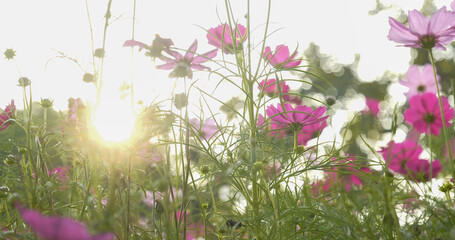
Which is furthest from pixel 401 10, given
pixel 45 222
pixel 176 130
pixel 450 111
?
pixel 45 222

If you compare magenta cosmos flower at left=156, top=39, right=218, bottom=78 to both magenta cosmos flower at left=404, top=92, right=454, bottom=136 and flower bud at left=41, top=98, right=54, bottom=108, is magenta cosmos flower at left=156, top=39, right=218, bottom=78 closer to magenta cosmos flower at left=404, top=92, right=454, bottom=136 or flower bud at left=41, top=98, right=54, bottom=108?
flower bud at left=41, top=98, right=54, bottom=108

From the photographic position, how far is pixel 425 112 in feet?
3.19

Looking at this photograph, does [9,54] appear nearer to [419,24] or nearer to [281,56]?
[281,56]

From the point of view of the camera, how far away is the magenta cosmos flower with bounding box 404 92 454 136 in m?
0.97

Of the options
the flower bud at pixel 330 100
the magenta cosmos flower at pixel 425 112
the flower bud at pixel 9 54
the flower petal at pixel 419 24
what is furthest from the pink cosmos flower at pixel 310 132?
the flower bud at pixel 9 54

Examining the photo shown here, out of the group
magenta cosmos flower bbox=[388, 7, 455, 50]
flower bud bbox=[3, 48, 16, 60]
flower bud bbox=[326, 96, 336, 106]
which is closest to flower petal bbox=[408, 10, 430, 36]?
magenta cosmos flower bbox=[388, 7, 455, 50]

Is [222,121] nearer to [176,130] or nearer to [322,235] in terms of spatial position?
[176,130]

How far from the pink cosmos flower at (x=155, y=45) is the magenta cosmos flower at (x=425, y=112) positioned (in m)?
0.57

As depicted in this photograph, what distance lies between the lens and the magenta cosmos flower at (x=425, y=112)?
965 millimetres

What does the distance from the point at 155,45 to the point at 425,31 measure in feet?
1.54

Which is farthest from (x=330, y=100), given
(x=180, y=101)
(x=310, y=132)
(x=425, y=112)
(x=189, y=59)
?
(x=180, y=101)

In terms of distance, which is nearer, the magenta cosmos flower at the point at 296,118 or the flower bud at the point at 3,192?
the flower bud at the point at 3,192

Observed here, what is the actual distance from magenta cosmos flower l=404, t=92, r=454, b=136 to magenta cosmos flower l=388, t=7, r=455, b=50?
0.65ft

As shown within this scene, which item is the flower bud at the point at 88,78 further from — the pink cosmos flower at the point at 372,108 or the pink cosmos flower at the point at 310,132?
the pink cosmos flower at the point at 372,108
